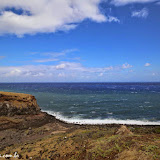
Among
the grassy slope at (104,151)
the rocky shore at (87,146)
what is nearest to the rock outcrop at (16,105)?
the rocky shore at (87,146)

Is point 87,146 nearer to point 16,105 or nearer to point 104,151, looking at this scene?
point 104,151

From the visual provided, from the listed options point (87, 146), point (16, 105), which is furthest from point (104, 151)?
point (16, 105)

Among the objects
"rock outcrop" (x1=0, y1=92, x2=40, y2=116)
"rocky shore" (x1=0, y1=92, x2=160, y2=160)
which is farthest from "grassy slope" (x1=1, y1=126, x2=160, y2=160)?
"rock outcrop" (x1=0, y1=92, x2=40, y2=116)

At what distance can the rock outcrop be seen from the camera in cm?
2647

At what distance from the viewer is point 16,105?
2831 cm

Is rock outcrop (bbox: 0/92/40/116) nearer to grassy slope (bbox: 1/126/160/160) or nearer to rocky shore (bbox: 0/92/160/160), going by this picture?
rocky shore (bbox: 0/92/160/160)

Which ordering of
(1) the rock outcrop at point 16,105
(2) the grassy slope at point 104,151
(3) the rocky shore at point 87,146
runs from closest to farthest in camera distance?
(2) the grassy slope at point 104,151 → (3) the rocky shore at point 87,146 → (1) the rock outcrop at point 16,105

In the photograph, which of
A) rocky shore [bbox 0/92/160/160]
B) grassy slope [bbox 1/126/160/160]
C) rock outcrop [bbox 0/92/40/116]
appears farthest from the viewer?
rock outcrop [bbox 0/92/40/116]

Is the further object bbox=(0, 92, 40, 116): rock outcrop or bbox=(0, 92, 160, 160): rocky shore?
bbox=(0, 92, 40, 116): rock outcrop

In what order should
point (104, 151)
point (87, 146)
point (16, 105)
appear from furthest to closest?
point (16, 105), point (87, 146), point (104, 151)

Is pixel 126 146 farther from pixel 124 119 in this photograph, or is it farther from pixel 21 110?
pixel 21 110

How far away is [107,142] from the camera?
11.1m

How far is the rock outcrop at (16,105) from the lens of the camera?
26.5 meters

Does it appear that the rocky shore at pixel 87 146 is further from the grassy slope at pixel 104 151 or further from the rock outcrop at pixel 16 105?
the rock outcrop at pixel 16 105
